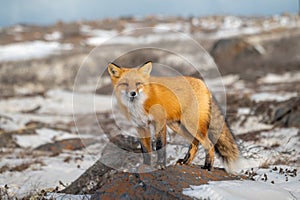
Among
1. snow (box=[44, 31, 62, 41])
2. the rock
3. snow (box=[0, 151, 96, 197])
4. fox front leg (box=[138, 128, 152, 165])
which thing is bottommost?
snow (box=[0, 151, 96, 197])

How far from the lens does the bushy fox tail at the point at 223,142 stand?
645 centimetres

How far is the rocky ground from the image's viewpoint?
5977mm

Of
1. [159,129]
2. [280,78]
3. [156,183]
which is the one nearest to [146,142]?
[159,129]

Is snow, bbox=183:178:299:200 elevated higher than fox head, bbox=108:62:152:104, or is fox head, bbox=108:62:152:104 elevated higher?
fox head, bbox=108:62:152:104

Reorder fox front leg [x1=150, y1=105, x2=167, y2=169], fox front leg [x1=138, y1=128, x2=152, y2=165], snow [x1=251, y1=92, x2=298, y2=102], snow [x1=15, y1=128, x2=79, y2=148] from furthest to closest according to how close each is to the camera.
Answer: snow [x1=251, y1=92, x2=298, y2=102] < snow [x1=15, y1=128, x2=79, y2=148] < fox front leg [x1=138, y1=128, x2=152, y2=165] < fox front leg [x1=150, y1=105, x2=167, y2=169]

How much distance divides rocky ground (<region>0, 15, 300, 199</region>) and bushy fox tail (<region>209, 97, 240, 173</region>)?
288mm

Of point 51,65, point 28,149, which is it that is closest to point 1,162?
point 28,149

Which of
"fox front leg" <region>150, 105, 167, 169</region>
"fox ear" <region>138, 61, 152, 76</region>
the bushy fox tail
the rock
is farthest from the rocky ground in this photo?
"fox ear" <region>138, 61, 152, 76</region>

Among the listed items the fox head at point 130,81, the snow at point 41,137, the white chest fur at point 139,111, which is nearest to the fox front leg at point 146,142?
the white chest fur at point 139,111

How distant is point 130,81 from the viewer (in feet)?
20.6

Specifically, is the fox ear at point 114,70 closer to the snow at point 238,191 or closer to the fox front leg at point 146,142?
the fox front leg at point 146,142

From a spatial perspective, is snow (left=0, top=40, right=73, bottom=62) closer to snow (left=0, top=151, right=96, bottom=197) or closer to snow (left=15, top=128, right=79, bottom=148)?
snow (left=15, top=128, right=79, bottom=148)

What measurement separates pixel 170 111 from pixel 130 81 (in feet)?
2.65

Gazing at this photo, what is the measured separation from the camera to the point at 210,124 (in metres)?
6.44
